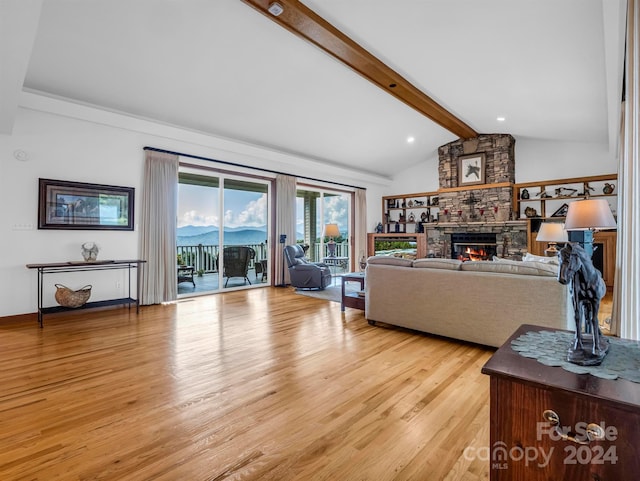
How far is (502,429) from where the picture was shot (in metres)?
1.02

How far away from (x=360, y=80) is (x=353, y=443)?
16.2 feet

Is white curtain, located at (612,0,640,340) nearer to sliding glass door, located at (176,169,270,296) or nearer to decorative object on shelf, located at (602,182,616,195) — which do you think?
sliding glass door, located at (176,169,270,296)

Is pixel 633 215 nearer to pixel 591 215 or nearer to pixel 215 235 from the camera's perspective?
pixel 591 215

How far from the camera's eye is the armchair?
6.49 metres

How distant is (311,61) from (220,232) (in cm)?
356

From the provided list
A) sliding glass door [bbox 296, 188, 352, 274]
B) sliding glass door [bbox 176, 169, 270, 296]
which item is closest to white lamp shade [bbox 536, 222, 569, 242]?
sliding glass door [bbox 296, 188, 352, 274]

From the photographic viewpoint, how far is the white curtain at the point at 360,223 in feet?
30.5

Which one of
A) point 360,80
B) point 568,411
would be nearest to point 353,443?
point 568,411

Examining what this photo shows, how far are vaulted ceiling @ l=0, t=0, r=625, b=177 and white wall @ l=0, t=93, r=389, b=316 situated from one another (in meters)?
0.27

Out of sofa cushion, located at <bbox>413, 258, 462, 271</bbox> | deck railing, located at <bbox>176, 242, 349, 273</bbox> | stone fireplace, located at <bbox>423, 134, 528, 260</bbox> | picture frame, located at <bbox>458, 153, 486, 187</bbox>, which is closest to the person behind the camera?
sofa cushion, located at <bbox>413, 258, 462, 271</bbox>

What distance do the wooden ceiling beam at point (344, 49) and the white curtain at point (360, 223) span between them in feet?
11.8

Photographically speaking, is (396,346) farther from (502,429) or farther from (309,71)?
(309,71)

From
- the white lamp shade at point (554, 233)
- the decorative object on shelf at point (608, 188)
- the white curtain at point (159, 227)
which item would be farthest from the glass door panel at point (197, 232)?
the decorative object on shelf at point (608, 188)

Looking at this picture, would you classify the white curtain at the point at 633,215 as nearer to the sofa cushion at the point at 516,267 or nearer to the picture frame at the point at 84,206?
the sofa cushion at the point at 516,267
